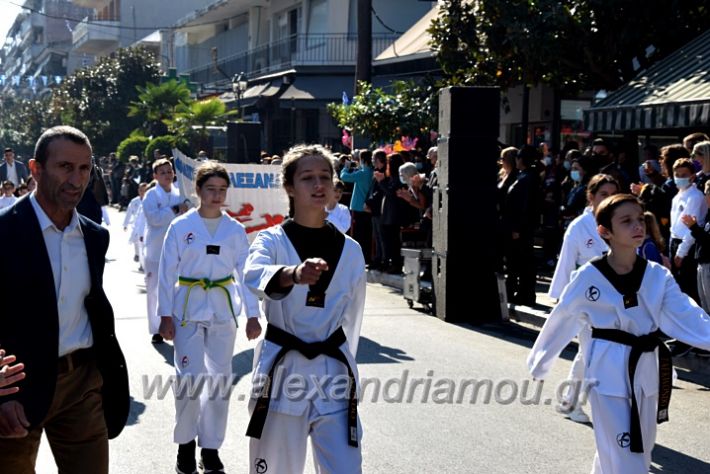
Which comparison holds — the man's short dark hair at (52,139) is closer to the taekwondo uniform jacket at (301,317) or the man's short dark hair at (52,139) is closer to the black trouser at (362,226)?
the taekwondo uniform jacket at (301,317)

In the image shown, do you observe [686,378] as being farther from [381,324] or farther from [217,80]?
[217,80]

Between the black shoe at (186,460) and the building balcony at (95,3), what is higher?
the building balcony at (95,3)

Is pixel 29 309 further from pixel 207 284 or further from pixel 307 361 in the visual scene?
pixel 207 284

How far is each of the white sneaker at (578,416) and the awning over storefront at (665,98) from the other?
626 cm

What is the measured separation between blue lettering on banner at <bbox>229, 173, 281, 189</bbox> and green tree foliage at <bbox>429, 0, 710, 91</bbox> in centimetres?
561

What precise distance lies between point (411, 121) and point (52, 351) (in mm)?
16139

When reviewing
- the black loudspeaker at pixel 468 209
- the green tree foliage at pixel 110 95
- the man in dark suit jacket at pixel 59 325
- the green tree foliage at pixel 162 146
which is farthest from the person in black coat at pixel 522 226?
the green tree foliage at pixel 110 95

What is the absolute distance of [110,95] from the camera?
172ft

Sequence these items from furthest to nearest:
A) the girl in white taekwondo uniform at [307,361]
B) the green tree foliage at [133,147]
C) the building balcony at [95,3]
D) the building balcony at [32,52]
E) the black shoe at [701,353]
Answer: the building balcony at [32,52]
the building balcony at [95,3]
the green tree foliage at [133,147]
the black shoe at [701,353]
the girl in white taekwondo uniform at [307,361]

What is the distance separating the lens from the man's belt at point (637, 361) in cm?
544

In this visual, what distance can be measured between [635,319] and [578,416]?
105 inches

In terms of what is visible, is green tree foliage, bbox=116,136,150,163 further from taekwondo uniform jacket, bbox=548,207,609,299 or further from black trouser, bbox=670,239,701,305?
taekwondo uniform jacket, bbox=548,207,609,299

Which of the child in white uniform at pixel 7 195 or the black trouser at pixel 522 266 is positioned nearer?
the black trouser at pixel 522 266

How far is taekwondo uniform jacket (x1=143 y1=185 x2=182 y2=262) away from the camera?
11484mm
